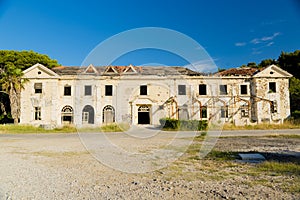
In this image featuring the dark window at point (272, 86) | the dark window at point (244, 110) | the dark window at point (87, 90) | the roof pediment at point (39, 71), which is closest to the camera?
the roof pediment at point (39, 71)

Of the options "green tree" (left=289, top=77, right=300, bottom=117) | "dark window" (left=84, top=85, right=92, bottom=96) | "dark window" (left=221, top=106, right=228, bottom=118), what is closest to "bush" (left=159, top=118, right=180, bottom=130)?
"dark window" (left=221, top=106, right=228, bottom=118)

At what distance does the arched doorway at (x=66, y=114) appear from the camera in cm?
2444

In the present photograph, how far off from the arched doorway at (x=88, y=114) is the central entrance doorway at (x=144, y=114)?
526 cm

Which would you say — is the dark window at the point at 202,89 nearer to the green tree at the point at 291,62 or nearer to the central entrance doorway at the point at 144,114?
the central entrance doorway at the point at 144,114

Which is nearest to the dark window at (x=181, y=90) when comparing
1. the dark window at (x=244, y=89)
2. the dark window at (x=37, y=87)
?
the dark window at (x=244, y=89)

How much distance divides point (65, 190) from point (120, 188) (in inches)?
43.1

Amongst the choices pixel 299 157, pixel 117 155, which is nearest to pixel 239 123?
pixel 299 157

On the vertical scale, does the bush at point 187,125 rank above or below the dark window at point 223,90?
below

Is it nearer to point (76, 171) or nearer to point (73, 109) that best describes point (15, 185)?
point (76, 171)

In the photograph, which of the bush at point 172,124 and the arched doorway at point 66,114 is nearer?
the bush at point 172,124

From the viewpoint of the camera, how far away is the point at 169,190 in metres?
4.27

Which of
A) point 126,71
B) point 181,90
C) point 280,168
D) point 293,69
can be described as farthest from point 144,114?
point 293,69

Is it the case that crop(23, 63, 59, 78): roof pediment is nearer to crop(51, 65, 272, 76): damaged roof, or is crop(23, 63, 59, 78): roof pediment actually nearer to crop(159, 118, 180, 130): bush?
crop(51, 65, 272, 76): damaged roof

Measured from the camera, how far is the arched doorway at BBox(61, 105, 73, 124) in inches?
962
